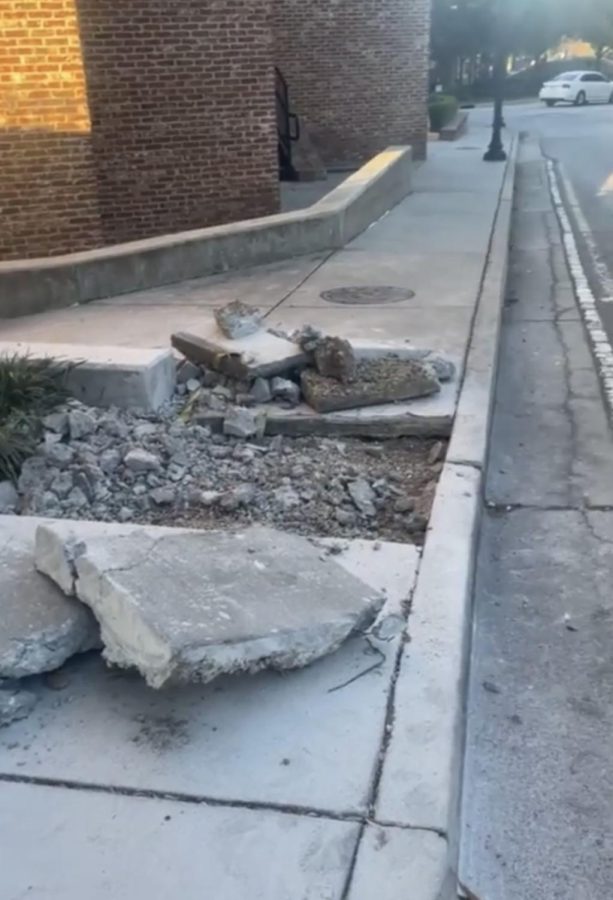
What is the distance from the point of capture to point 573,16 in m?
63.0

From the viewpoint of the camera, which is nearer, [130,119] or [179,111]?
[130,119]

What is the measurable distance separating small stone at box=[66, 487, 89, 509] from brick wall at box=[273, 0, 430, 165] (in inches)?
631

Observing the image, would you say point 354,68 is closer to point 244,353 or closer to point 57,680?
point 244,353

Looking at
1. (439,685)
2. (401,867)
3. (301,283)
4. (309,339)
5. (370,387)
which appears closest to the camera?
(401,867)

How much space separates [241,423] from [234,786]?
9.07ft

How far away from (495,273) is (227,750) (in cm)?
754

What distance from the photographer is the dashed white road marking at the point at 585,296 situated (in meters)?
6.82

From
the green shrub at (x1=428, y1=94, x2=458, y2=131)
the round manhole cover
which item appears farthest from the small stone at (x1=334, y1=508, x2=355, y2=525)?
the green shrub at (x1=428, y1=94, x2=458, y2=131)

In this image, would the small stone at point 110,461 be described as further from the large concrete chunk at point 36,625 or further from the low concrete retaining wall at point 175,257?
the low concrete retaining wall at point 175,257

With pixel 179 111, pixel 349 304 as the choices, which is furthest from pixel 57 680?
pixel 179 111

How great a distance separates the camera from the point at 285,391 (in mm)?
5367

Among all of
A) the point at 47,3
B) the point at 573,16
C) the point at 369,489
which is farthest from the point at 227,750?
the point at 573,16

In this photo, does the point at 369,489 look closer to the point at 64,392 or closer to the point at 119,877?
the point at 64,392

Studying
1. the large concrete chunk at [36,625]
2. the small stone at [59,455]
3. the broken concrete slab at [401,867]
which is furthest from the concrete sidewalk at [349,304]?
the broken concrete slab at [401,867]
